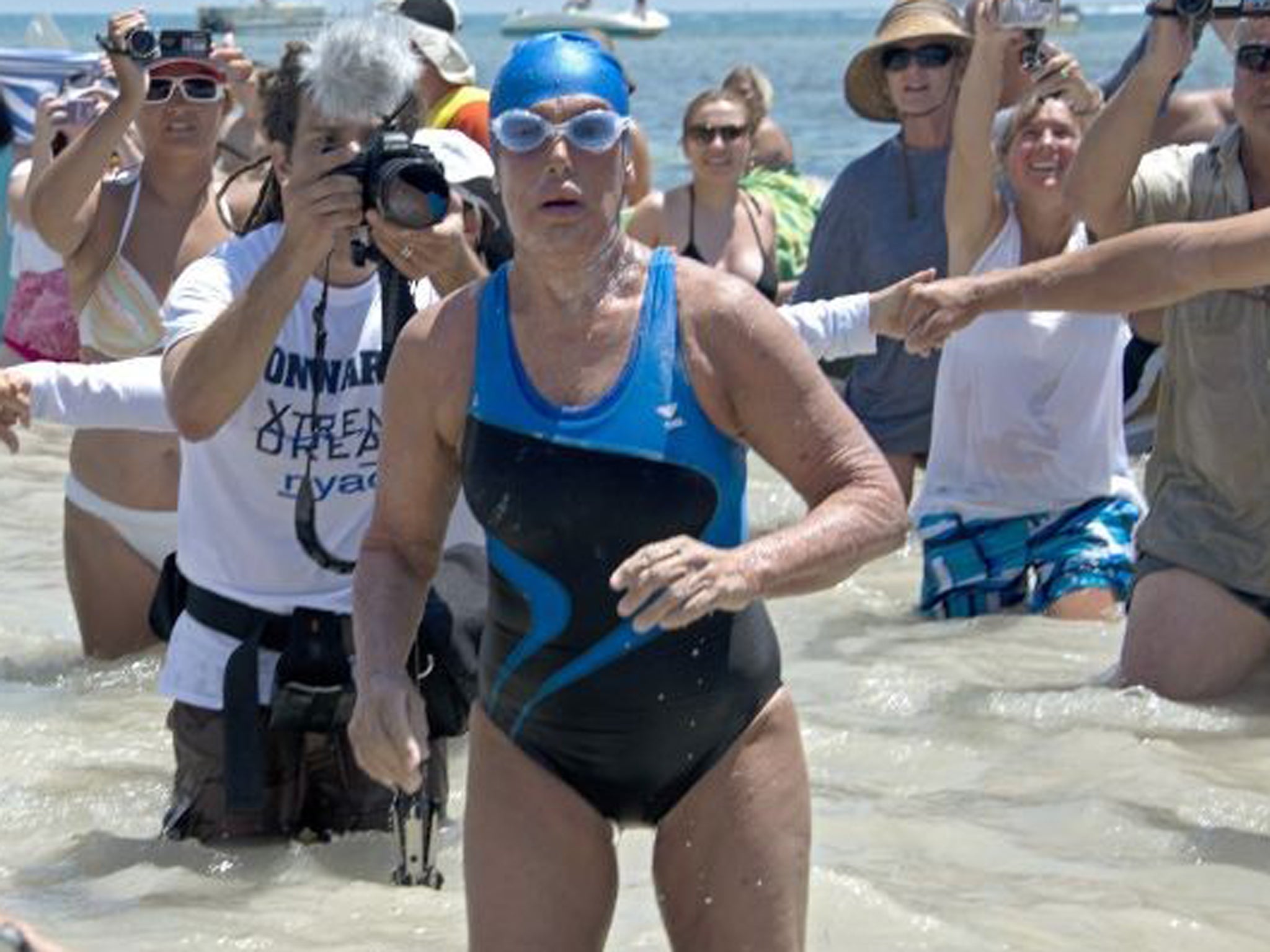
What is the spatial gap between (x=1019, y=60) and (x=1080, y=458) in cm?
145

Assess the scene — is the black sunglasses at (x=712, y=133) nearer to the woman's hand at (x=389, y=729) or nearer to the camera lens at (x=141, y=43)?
the camera lens at (x=141, y=43)

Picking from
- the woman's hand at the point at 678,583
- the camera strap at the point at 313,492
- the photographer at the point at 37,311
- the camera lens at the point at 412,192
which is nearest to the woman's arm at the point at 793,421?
the woman's hand at the point at 678,583

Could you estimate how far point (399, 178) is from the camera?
16.0 ft

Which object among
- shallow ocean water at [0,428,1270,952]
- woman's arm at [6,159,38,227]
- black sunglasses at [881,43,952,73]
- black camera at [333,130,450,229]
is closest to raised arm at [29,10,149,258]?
shallow ocean water at [0,428,1270,952]

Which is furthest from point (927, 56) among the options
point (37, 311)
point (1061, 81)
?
point (37, 311)

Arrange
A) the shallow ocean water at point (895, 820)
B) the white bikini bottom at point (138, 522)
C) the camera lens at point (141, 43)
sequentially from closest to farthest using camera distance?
the shallow ocean water at point (895, 820), the camera lens at point (141, 43), the white bikini bottom at point (138, 522)

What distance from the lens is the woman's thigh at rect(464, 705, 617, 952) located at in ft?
12.7

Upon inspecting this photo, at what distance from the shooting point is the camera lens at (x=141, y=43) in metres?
6.95

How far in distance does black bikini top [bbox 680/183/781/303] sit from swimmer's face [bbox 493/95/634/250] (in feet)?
21.6

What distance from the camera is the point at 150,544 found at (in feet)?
23.8

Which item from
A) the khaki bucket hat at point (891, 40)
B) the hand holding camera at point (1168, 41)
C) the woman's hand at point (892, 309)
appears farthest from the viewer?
the khaki bucket hat at point (891, 40)

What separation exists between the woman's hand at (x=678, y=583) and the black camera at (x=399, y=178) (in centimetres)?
152

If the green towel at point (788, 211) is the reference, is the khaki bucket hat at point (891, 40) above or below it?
above

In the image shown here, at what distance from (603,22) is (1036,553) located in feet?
284
